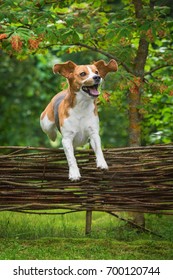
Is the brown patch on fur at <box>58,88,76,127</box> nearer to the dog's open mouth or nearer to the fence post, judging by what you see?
the dog's open mouth

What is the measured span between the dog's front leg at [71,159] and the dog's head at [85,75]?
1.14 ft

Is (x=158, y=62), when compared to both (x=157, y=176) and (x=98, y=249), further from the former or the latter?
(x=98, y=249)

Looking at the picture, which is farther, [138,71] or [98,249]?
[138,71]

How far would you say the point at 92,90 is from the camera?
13.5 feet

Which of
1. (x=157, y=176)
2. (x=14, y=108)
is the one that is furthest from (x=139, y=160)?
(x=14, y=108)

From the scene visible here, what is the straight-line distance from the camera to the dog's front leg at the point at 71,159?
4.39m

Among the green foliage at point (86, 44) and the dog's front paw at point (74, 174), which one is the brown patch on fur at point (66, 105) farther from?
the green foliage at point (86, 44)

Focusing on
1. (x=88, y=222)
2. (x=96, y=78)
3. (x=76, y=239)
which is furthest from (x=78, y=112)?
(x=88, y=222)

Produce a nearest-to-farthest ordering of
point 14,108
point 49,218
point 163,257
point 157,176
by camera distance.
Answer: point 163,257 → point 157,176 → point 49,218 → point 14,108

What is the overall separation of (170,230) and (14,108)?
335 centimetres

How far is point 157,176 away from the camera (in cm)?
479

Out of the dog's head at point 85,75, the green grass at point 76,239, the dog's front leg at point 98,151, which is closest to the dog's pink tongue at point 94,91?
the dog's head at point 85,75

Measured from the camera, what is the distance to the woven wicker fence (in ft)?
15.6

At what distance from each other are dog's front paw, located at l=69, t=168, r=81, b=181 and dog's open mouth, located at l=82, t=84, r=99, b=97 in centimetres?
57
